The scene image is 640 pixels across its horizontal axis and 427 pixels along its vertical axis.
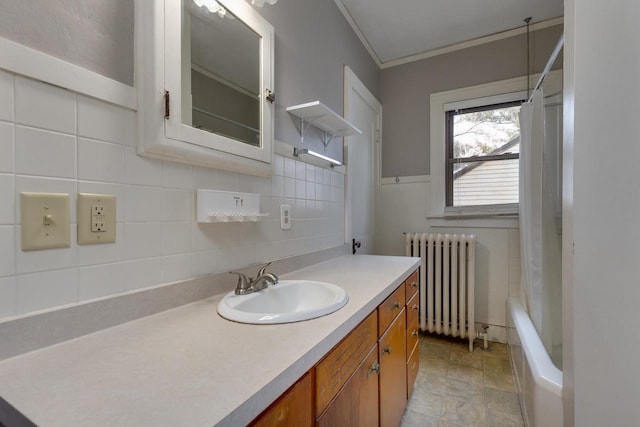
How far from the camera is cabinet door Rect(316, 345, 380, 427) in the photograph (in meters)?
0.76

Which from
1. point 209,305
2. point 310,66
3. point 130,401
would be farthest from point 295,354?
point 310,66

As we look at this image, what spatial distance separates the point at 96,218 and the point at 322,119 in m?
1.19

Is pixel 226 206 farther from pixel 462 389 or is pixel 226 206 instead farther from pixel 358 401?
Result: pixel 462 389

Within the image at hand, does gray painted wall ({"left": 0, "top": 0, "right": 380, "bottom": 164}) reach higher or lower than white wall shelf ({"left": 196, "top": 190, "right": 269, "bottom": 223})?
higher

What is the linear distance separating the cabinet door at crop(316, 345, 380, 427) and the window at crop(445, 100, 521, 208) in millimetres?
1883

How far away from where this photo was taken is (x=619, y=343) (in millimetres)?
820

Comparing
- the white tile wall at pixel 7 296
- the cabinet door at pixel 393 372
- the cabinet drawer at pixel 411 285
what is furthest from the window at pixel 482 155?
the white tile wall at pixel 7 296

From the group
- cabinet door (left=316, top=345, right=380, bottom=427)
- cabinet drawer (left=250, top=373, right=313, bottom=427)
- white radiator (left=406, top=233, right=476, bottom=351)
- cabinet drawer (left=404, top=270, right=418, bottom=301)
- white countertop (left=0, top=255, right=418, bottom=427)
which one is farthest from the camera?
white radiator (left=406, top=233, right=476, bottom=351)

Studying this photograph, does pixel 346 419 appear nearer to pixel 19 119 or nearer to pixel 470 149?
pixel 19 119

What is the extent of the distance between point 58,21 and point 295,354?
915 millimetres

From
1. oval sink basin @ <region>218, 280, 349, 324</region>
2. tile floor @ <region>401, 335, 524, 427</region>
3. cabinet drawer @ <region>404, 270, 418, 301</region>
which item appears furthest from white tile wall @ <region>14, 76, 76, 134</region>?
tile floor @ <region>401, 335, 524, 427</region>

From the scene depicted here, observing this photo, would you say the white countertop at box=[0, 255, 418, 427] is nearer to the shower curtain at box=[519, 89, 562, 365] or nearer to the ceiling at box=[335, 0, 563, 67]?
the shower curtain at box=[519, 89, 562, 365]

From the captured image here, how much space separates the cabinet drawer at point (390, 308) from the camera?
115 cm

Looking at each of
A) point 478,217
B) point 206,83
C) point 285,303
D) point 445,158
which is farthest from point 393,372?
point 445,158
